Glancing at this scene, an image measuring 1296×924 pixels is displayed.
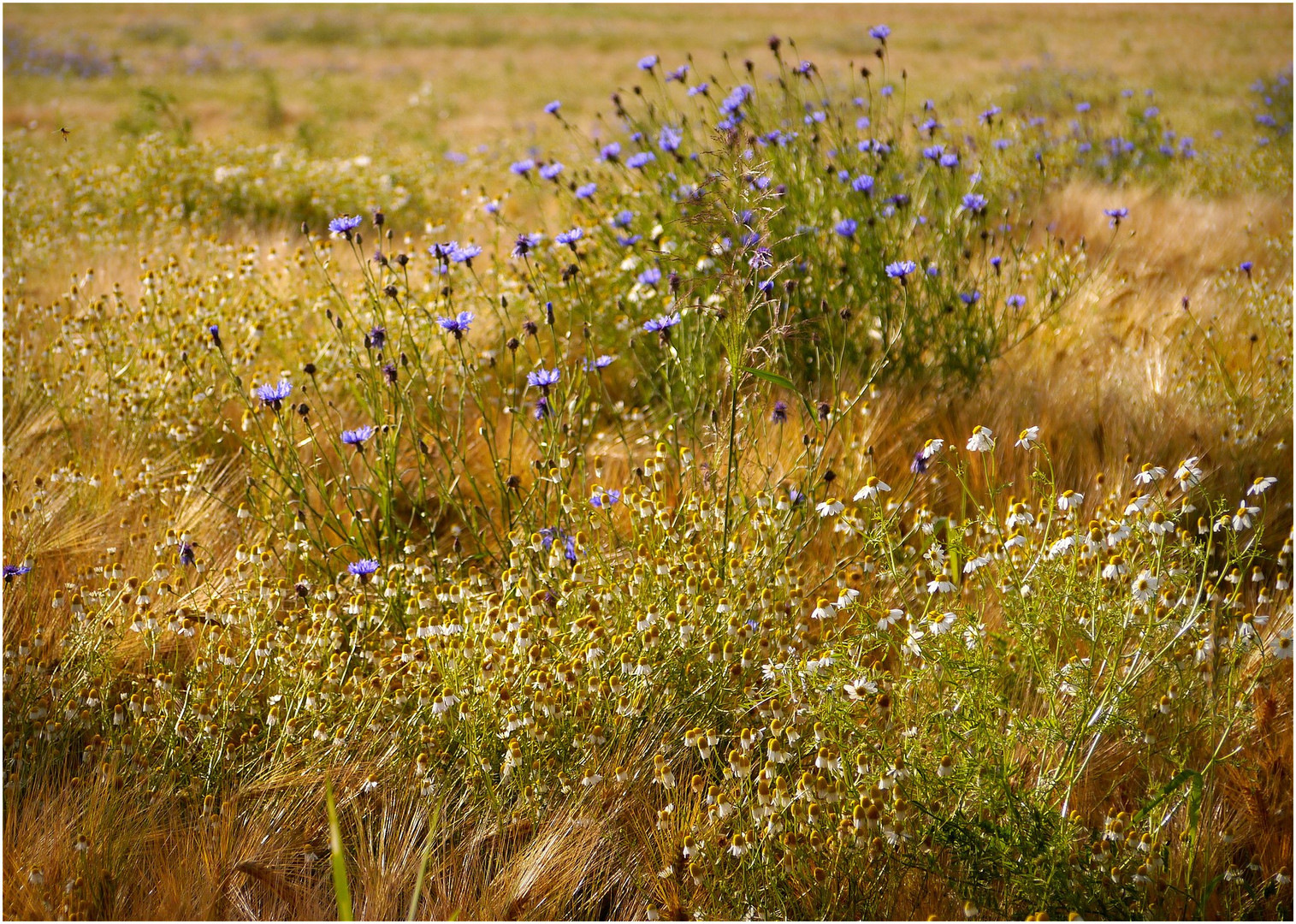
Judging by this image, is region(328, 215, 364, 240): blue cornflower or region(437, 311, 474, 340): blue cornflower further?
region(328, 215, 364, 240): blue cornflower

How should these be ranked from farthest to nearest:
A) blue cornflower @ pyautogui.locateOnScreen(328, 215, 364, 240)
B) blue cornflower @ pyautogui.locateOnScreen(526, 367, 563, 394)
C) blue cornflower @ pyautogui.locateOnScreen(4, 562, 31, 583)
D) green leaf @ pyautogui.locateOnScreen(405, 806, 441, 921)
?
blue cornflower @ pyautogui.locateOnScreen(328, 215, 364, 240), blue cornflower @ pyautogui.locateOnScreen(526, 367, 563, 394), blue cornflower @ pyautogui.locateOnScreen(4, 562, 31, 583), green leaf @ pyautogui.locateOnScreen(405, 806, 441, 921)

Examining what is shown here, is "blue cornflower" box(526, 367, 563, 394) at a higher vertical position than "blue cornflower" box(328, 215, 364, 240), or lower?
lower

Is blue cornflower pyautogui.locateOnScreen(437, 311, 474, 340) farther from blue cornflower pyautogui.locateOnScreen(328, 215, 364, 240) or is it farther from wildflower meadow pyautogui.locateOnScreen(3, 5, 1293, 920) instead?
blue cornflower pyautogui.locateOnScreen(328, 215, 364, 240)

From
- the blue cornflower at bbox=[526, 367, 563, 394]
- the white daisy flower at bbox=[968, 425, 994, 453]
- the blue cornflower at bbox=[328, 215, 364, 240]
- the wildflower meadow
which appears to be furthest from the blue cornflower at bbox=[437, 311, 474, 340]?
the white daisy flower at bbox=[968, 425, 994, 453]

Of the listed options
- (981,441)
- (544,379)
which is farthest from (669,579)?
(981,441)

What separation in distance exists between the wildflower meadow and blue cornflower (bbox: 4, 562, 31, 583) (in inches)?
2.2

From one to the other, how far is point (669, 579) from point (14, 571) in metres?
1.48

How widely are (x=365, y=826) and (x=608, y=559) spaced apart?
822 mm

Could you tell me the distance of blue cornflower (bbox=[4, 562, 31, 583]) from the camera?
2076mm

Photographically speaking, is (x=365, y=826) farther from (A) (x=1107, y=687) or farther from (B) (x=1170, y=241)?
(B) (x=1170, y=241)

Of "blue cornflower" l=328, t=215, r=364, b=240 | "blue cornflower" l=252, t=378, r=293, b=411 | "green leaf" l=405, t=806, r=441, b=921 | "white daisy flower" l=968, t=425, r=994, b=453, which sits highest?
"blue cornflower" l=328, t=215, r=364, b=240

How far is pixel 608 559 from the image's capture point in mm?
2334

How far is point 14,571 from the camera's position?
6.97 ft

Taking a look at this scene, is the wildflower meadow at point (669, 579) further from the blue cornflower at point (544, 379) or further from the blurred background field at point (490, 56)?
the blurred background field at point (490, 56)
